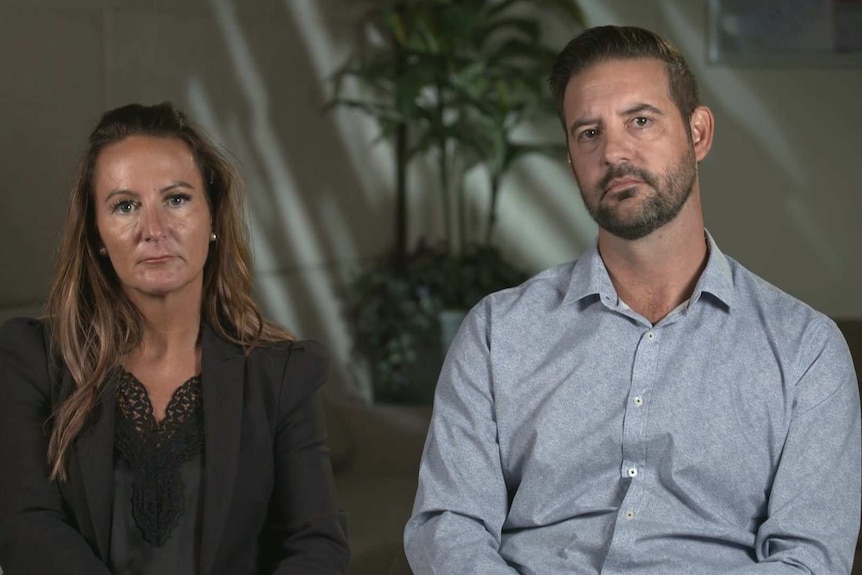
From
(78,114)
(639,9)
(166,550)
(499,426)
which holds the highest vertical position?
(639,9)

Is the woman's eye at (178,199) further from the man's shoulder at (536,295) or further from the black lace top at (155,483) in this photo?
the man's shoulder at (536,295)

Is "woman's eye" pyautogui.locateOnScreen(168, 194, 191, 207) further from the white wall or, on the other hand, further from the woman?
the white wall

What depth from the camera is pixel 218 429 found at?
5.98 feet

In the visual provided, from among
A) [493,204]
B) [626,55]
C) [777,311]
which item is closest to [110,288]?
[626,55]

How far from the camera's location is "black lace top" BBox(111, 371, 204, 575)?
5.82 ft

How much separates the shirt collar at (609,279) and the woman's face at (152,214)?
58 cm

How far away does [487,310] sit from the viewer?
6.22 feet

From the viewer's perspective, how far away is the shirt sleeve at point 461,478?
5.79ft

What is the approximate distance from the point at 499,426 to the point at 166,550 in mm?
521

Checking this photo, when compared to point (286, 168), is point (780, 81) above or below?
above

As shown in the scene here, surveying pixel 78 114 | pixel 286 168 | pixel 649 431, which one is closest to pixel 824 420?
pixel 649 431

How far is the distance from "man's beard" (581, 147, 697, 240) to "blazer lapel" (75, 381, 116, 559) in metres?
0.78

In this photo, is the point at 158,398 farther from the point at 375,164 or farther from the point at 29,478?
the point at 375,164

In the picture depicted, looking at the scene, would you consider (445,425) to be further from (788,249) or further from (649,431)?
(788,249)
